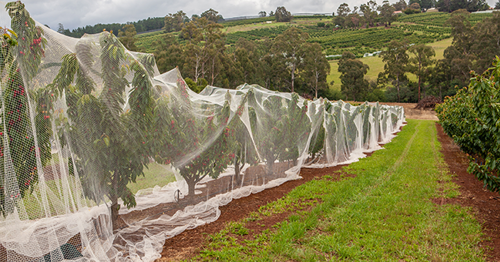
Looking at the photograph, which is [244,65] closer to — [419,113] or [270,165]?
[419,113]

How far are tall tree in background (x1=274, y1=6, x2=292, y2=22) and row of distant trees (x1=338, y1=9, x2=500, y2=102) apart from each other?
7253 cm

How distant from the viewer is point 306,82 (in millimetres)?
45719

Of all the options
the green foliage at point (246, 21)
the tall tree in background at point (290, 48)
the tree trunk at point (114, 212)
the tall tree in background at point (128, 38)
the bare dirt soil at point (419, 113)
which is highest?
the green foliage at point (246, 21)

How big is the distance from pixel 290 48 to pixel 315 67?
4.57 metres

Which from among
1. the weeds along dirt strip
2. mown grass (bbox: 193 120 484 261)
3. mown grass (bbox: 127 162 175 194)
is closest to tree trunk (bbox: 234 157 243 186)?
the weeds along dirt strip

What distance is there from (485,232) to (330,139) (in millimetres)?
4968

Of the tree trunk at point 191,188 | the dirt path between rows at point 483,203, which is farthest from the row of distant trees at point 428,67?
the tree trunk at point 191,188

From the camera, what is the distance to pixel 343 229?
4035 millimetres

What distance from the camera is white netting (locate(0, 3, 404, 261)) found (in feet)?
8.63

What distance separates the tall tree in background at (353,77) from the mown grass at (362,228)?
4211cm

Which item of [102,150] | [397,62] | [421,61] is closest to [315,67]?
[397,62]

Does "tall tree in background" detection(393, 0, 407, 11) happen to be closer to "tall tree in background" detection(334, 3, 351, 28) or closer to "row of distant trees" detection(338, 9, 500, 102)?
"tall tree in background" detection(334, 3, 351, 28)

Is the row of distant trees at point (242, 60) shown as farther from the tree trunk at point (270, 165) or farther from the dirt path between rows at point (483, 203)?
the dirt path between rows at point (483, 203)

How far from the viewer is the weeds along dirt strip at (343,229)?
11.1 ft
